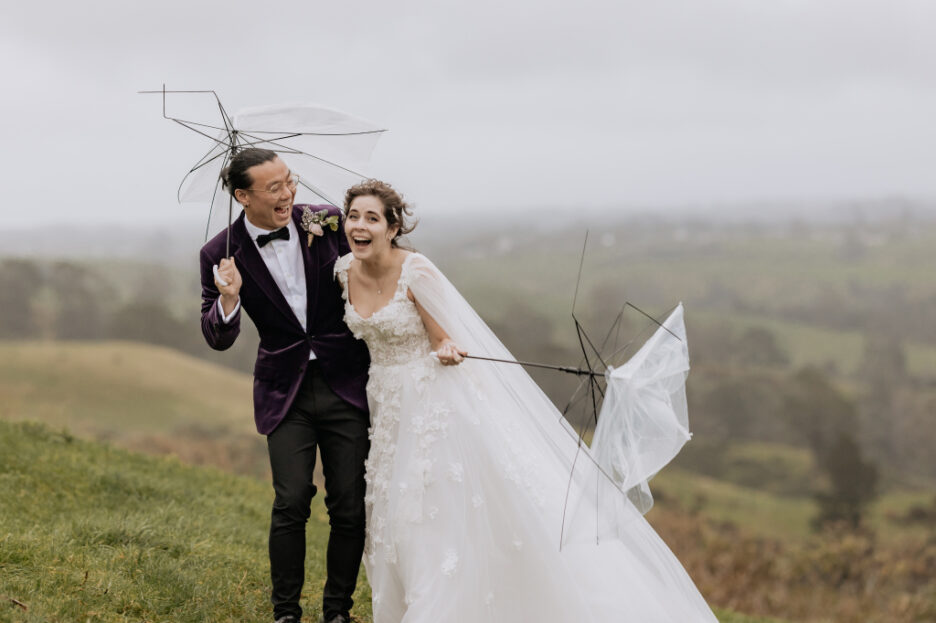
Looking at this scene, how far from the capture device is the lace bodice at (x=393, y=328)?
520cm

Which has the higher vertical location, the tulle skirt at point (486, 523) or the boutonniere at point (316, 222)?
the boutonniere at point (316, 222)

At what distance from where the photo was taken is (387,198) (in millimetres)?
5246

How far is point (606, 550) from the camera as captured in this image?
Result: 5.27m

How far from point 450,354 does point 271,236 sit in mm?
1211

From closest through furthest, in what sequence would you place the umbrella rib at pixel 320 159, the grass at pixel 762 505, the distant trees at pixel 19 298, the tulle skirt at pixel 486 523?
the tulle skirt at pixel 486 523 → the umbrella rib at pixel 320 159 → the grass at pixel 762 505 → the distant trees at pixel 19 298

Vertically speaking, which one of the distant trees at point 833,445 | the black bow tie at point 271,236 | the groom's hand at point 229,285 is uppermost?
the black bow tie at point 271,236

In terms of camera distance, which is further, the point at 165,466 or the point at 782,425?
the point at 782,425

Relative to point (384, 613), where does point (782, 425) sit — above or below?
below

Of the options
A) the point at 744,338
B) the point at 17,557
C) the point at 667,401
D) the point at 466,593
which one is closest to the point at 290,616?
the point at 466,593

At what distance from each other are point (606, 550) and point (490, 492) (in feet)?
2.44

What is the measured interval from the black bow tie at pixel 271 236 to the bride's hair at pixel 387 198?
1.19 ft

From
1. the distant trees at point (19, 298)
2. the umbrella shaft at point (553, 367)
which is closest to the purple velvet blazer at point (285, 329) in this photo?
the umbrella shaft at point (553, 367)

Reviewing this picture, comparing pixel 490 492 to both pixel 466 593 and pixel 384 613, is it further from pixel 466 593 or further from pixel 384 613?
pixel 384 613

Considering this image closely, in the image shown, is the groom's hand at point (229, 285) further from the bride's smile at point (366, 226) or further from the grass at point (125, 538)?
the grass at point (125, 538)
